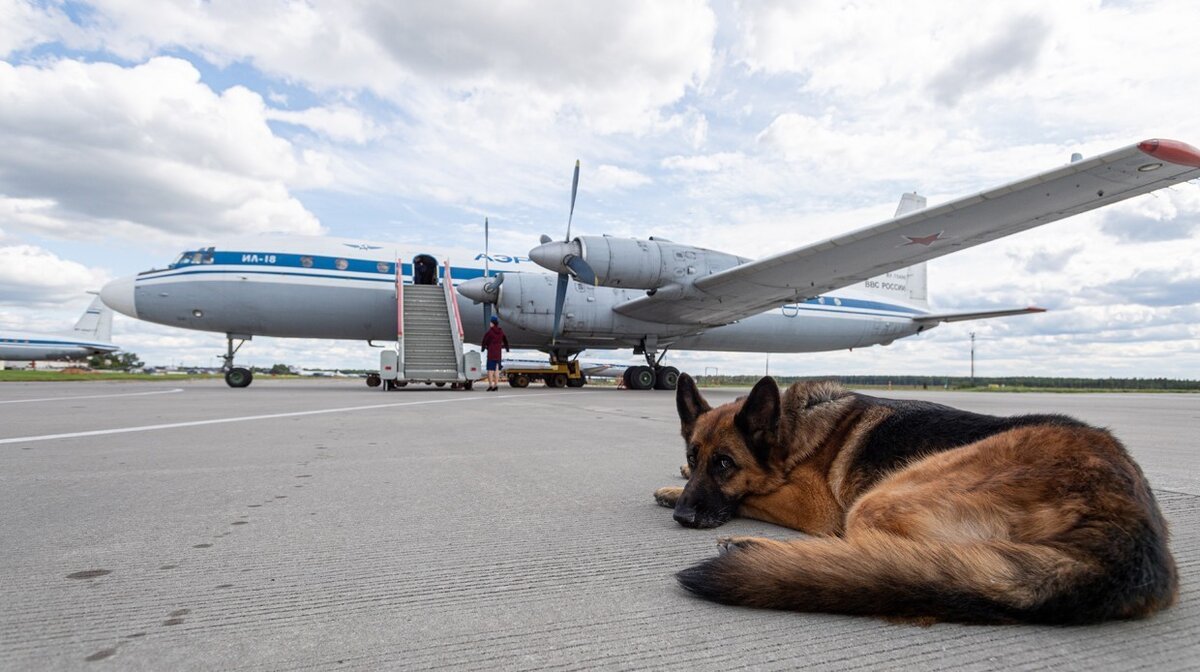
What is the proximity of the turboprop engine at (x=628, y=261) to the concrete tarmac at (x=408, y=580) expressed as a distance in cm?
1107

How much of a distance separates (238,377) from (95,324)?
165 feet

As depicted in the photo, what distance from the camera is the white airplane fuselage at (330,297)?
15.8 m

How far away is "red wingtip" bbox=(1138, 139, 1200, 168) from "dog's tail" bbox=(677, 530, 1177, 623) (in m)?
10.2

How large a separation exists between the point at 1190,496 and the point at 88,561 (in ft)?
14.0

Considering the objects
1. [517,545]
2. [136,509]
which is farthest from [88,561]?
[517,545]

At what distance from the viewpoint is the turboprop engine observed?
14445 mm

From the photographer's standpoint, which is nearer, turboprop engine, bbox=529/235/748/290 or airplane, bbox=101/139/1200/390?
airplane, bbox=101/139/1200/390

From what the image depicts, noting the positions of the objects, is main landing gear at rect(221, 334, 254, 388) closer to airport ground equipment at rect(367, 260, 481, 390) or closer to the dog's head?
airport ground equipment at rect(367, 260, 481, 390)

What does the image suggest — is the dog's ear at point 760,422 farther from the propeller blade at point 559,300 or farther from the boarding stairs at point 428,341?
the boarding stairs at point 428,341

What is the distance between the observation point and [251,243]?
54.0 feet

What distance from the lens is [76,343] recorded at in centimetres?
5125

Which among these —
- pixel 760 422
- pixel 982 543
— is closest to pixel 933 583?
pixel 982 543

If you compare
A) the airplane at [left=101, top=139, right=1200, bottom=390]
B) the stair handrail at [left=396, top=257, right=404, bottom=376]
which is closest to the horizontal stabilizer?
the airplane at [left=101, top=139, right=1200, bottom=390]

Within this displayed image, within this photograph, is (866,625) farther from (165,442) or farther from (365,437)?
(165,442)
